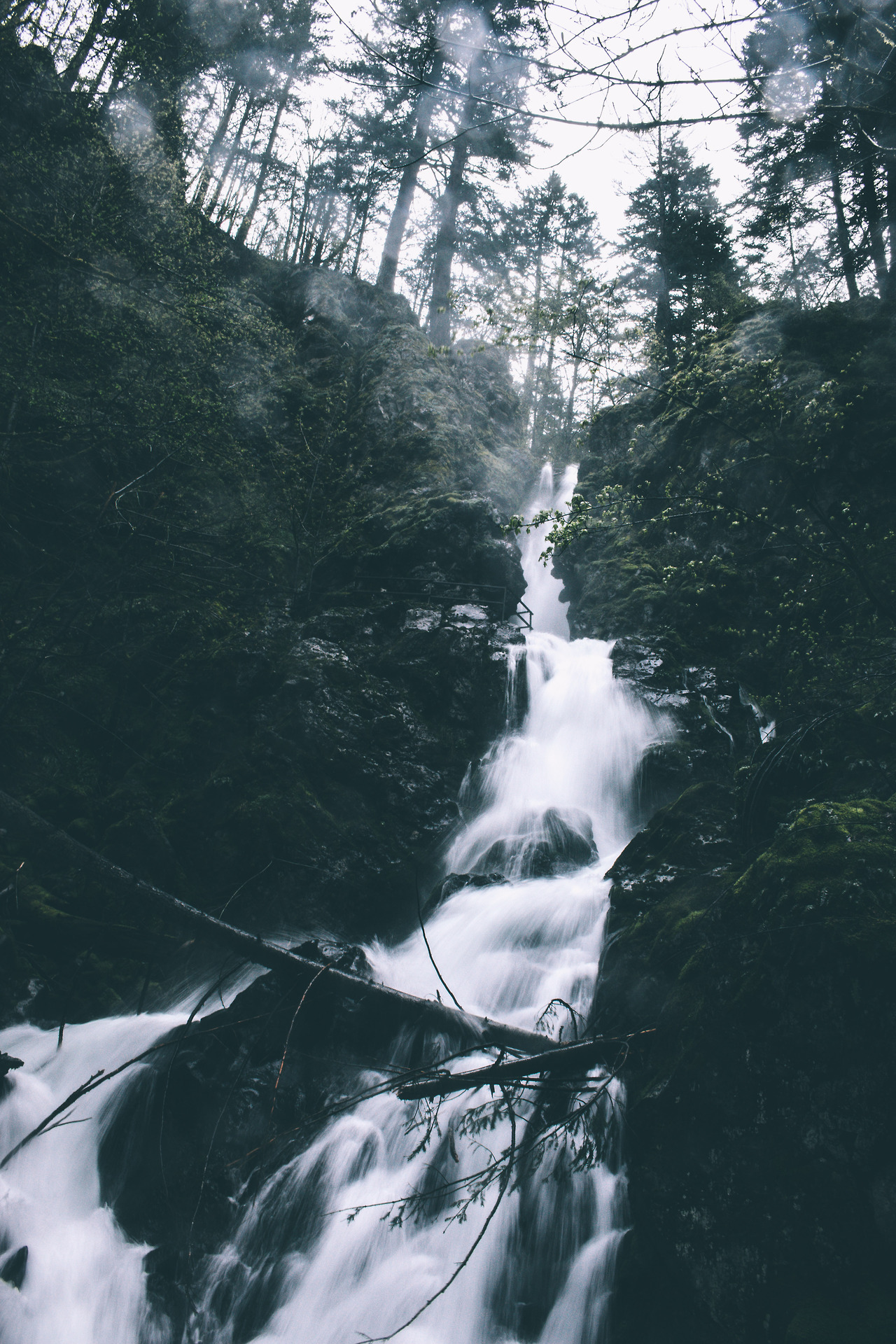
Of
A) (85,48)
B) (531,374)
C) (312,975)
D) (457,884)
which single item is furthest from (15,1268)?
Result: (531,374)

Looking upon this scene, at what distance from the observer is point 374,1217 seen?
4363mm

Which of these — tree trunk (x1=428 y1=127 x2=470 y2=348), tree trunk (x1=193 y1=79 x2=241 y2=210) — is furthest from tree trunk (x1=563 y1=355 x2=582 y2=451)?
tree trunk (x1=193 y1=79 x2=241 y2=210)

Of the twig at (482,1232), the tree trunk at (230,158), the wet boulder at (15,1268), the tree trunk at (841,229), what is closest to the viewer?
the twig at (482,1232)

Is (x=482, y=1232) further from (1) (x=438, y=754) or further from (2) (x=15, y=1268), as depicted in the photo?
(1) (x=438, y=754)

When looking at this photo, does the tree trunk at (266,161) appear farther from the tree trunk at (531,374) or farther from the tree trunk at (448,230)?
the tree trunk at (531,374)

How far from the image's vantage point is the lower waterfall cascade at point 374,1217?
387cm

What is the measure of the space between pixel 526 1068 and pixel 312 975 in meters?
2.07

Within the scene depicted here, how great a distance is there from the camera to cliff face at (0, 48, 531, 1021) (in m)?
7.45

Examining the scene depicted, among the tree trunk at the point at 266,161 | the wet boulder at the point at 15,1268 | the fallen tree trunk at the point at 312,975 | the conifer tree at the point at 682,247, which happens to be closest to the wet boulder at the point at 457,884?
the fallen tree trunk at the point at 312,975

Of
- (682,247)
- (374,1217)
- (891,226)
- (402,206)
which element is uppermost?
(402,206)

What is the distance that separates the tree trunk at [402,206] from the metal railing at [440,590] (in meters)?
14.1

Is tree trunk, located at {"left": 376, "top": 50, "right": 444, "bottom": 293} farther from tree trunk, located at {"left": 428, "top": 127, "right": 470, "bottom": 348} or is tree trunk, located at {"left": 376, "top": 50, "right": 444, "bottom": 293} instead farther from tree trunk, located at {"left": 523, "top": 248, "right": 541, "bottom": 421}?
tree trunk, located at {"left": 523, "top": 248, "right": 541, "bottom": 421}

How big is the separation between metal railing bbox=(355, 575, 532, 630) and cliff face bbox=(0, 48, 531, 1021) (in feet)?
0.22

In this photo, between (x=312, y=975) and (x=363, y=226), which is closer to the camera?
(x=312, y=975)
